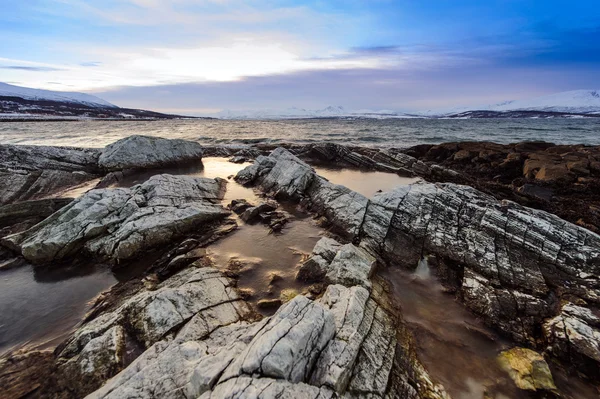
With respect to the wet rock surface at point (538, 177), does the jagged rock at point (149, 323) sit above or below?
below

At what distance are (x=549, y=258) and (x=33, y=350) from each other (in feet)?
53.2

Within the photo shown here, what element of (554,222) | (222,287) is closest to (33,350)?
(222,287)

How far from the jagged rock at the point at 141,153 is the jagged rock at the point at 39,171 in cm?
162

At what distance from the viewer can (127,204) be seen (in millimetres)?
12430

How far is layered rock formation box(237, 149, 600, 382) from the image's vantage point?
8.14 meters

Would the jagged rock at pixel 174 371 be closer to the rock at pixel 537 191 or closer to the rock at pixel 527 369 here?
the rock at pixel 527 369

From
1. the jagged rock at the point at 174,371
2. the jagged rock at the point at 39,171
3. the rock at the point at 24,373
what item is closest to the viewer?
the jagged rock at the point at 174,371

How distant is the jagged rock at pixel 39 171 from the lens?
1691cm

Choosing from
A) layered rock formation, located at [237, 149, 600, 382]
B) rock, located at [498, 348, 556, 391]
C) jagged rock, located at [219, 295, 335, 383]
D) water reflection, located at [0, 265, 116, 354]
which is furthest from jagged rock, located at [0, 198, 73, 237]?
rock, located at [498, 348, 556, 391]

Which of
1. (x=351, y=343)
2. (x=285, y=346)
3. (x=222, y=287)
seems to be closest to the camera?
(x=285, y=346)

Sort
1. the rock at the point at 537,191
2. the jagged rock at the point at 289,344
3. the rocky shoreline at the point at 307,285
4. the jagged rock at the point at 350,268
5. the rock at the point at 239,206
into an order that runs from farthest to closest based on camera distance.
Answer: the rock at the point at 537,191
the rock at the point at 239,206
the jagged rock at the point at 350,268
the rocky shoreline at the point at 307,285
the jagged rock at the point at 289,344

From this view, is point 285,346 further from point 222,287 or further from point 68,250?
point 68,250

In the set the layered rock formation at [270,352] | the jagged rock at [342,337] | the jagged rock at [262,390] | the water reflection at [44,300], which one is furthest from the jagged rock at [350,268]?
the water reflection at [44,300]

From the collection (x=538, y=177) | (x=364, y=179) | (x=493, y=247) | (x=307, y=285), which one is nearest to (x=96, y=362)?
(x=307, y=285)
